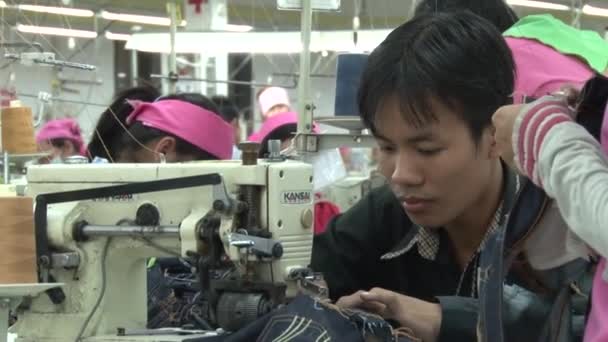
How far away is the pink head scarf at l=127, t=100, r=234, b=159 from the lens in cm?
196

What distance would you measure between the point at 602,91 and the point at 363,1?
2.85 m

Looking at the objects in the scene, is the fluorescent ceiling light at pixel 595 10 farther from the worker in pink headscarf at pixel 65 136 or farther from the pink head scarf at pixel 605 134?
the pink head scarf at pixel 605 134

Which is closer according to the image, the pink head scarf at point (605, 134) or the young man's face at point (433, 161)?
the pink head scarf at point (605, 134)

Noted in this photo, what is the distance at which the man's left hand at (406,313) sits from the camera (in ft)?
4.12

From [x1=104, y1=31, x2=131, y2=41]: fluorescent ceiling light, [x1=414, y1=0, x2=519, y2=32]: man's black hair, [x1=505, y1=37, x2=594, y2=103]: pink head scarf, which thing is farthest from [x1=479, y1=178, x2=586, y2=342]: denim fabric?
[x1=104, y1=31, x2=131, y2=41]: fluorescent ceiling light

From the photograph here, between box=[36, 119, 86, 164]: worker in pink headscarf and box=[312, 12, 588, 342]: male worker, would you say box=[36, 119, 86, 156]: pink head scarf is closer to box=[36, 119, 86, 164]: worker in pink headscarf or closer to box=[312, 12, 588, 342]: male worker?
box=[36, 119, 86, 164]: worker in pink headscarf

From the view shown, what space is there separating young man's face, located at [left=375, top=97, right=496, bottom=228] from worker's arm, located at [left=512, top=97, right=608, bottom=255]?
345mm

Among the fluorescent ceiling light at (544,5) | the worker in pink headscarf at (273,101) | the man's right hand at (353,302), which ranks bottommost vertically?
the worker in pink headscarf at (273,101)

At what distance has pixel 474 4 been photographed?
1868 mm

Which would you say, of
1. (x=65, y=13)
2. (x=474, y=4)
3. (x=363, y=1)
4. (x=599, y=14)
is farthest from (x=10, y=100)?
(x=599, y=14)

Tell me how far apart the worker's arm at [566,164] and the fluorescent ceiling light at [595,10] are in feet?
9.70

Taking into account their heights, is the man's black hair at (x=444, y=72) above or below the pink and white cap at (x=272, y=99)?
above

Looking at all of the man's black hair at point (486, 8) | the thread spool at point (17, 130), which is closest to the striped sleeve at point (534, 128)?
the man's black hair at point (486, 8)

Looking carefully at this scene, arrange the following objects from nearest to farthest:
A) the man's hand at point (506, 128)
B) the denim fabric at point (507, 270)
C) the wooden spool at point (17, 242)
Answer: the man's hand at point (506, 128)
the denim fabric at point (507, 270)
the wooden spool at point (17, 242)
